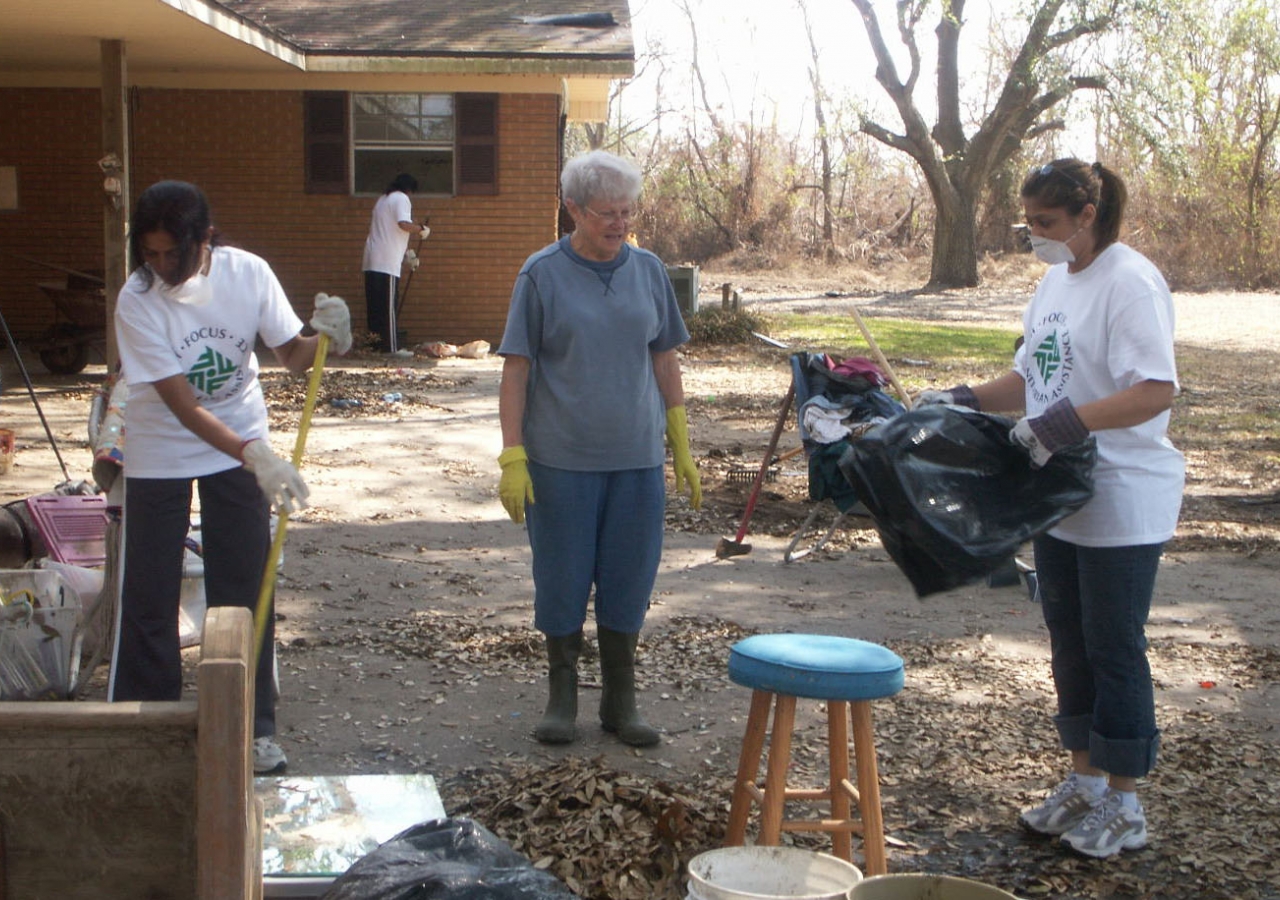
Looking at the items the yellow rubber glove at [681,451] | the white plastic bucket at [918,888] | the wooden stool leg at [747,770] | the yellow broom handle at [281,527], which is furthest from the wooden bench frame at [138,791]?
the yellow rubber glove at [681,451]

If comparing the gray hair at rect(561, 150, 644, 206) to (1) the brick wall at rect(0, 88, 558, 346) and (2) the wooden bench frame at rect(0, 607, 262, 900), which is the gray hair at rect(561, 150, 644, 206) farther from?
(1) the brick wall at rect(0, 88, 558, 346)

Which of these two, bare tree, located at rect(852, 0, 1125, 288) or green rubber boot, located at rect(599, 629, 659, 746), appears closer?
green rubber boot, located at rect(599, 629, 659, 746)

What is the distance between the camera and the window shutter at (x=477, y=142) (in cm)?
1548

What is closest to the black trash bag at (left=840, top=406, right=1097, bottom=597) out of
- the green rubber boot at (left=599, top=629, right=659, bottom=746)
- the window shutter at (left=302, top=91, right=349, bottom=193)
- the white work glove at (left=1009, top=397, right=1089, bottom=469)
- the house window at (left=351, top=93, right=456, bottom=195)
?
the white work glove at (left=1009, top=397, right=1089, bottom=469)

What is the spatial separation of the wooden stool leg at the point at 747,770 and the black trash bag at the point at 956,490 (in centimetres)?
52

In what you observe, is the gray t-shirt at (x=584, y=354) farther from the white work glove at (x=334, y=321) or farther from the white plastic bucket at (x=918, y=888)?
the white plastic bucket at (x=918, y=888)

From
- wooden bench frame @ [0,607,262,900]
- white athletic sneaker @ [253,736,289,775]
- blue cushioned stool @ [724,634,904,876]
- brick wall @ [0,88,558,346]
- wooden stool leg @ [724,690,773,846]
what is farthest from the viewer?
brick wall @ [0,88,558,346]

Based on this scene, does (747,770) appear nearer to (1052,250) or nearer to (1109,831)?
(1109,831)

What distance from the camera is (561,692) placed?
15.4 ft

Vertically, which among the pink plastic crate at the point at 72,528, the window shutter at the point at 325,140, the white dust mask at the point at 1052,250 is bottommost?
the pink plastic crate at the point at 72,528

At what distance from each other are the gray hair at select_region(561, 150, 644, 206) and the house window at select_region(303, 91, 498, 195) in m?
11.6

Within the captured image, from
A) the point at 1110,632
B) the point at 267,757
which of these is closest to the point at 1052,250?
the point at 1110,632

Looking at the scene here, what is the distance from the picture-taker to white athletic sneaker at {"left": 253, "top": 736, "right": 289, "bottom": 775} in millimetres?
4207

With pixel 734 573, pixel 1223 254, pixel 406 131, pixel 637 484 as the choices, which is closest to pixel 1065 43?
pixel 1223 254
